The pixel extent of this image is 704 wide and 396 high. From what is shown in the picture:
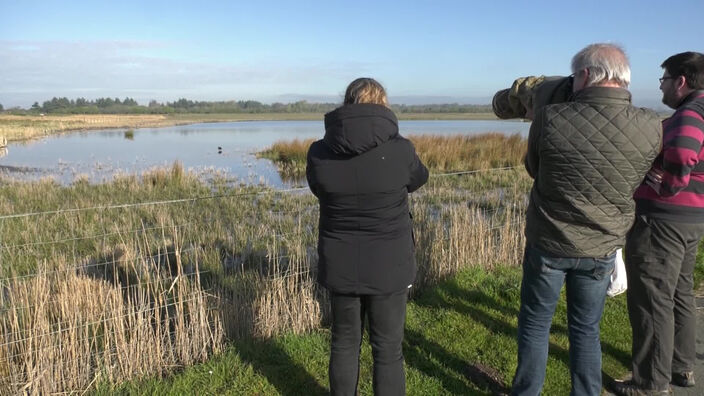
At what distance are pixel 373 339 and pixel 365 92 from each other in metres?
1.22

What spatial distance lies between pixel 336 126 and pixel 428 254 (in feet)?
9.66

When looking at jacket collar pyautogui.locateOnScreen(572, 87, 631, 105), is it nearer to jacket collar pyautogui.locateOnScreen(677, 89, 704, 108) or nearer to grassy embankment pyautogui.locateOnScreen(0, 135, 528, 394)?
jacket collar pyautogui.locateOnScreen(677, 89, 704, 108)

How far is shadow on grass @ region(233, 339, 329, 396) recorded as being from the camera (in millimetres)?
3100

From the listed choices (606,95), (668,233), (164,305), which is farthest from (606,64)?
(164,305)

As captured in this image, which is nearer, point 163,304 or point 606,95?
point 606,95

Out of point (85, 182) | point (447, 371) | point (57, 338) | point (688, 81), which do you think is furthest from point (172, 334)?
point (85, 182)

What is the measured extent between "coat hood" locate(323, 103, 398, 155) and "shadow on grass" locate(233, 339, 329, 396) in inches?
67.2

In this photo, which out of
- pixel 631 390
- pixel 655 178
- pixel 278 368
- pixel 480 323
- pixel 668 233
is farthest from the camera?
pixel 480 323

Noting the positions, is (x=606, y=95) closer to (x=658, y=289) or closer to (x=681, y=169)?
(x=681, y=169)

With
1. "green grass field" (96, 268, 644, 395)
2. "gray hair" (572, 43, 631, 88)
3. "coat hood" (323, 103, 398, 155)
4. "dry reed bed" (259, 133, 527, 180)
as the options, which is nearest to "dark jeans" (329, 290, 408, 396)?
"green grass field" (96, 268, 644, 395)

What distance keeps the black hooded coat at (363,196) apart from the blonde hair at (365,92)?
0.06 metres

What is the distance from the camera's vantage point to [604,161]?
6.97 ft

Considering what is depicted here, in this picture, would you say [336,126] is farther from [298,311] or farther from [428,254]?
[428,254]

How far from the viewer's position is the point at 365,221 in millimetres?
2256
